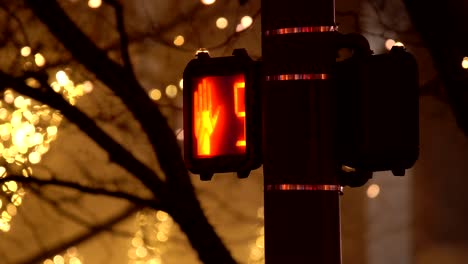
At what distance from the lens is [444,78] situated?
190 inches

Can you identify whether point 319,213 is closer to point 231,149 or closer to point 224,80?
point 231,149

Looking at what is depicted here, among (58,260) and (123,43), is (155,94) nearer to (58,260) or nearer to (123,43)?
(123,43)

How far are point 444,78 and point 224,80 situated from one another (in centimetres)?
330

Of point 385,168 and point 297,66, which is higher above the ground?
point 297,66

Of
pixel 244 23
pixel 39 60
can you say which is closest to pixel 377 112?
pixel 244 23

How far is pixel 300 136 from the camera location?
1655 millimetres

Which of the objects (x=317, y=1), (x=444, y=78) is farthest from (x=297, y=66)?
(x=444, y=78)

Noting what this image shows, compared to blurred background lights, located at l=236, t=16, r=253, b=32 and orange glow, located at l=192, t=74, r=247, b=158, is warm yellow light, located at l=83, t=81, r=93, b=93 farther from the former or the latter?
orange glow, located at l=192, t=74, r=247, b=158

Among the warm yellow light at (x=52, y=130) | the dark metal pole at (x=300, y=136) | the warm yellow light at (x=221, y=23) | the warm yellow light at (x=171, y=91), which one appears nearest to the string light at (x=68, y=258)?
the warm yellow light at (x=52, y=130)

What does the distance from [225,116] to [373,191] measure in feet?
9.85

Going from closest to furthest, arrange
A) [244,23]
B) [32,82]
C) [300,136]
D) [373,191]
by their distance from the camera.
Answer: [300,136], [373,191], [244,23], [32,82]

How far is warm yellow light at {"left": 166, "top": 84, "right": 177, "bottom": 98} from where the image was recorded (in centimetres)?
481

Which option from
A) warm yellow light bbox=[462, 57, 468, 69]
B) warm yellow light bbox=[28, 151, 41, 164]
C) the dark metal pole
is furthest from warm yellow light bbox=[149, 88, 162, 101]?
the dark metal pole

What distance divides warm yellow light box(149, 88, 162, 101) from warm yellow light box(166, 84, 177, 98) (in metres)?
0.05
